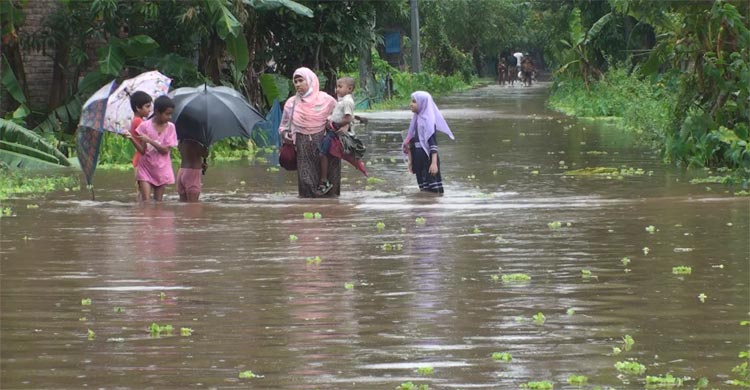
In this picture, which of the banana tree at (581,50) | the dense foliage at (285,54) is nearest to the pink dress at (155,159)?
the dense foliage at (285,54)

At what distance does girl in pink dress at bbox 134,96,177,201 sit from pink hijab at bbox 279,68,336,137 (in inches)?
61.7

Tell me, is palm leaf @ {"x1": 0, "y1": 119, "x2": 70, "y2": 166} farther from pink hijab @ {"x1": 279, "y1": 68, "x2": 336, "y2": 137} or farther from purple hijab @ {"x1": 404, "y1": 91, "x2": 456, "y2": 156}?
purple hijab @ {"x1": 404, "y1": 91, "x2": 456, "y2": 156}

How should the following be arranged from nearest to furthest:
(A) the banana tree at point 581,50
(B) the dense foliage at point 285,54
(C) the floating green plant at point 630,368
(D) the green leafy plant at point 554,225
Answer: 1. (C) the floating green plant at point 630,368
2. (D) the green leafy plant at point 554,225
3. (B) the dense foliage at point 285,54
4. (A) the banana tree at point 581,50

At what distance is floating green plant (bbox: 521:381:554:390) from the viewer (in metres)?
6.70

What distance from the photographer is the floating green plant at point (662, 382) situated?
6750mm

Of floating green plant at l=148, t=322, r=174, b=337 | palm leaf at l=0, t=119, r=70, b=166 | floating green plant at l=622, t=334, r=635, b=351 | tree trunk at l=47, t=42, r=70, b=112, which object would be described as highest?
tree trunk at l=47, t=42, r=70, b=112

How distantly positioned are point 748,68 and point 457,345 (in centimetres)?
1135

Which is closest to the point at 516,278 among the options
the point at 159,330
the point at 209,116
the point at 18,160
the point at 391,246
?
the point at 391,246

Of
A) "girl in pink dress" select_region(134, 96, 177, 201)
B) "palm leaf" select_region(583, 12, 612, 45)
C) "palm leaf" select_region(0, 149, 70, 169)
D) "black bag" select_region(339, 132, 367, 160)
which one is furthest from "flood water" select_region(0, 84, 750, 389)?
"palm leaf" select_region(583, 12, 612, 45)

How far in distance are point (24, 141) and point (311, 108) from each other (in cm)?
594

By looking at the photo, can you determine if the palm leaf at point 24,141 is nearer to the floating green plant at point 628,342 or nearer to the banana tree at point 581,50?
the floating green plant at point 628,342

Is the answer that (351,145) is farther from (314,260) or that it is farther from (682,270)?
(682,270)

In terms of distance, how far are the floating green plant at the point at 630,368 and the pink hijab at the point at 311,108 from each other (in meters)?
9.76

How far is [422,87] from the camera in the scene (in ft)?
190
